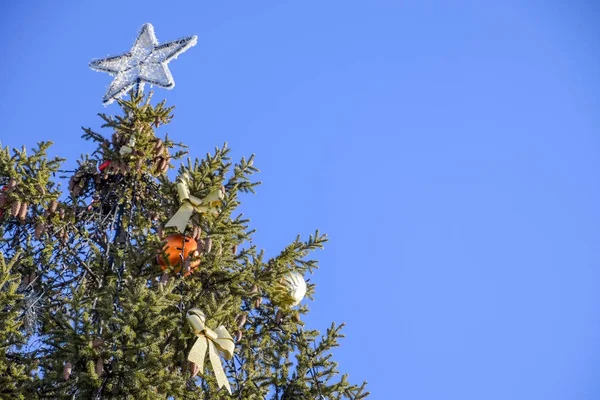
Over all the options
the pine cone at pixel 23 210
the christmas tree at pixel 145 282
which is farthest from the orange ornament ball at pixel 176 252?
the pine cone at pixel 23 210

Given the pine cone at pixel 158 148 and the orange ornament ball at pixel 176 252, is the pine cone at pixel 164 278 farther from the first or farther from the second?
the pine cone at pixel 158 148

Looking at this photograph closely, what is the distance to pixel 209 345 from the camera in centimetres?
557

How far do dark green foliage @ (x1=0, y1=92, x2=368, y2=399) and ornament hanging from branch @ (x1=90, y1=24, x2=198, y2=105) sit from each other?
0.58m

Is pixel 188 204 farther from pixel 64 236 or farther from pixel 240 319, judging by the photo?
pixel 64 236

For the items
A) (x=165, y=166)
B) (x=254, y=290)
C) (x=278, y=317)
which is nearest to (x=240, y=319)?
(x=254, y=290)

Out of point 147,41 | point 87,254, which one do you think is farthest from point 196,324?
point 147,41

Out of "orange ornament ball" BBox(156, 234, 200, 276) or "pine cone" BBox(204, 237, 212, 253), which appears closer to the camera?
"pine cone" BBox(204, 237, 212, 253)

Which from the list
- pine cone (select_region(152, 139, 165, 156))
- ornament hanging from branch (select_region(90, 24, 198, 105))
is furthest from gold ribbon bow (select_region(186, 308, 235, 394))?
ornament hanging from branch (select_region(90, 24, 198, 105))

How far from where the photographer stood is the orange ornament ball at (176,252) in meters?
5.99

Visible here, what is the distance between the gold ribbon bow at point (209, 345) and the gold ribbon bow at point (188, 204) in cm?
87

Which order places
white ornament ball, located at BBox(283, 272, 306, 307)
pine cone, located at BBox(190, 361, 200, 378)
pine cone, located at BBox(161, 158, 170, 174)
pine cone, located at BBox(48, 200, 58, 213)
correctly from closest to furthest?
pine cone, located at BBox(190, 361, 200, 378)
pine cone, located at BBox(48, 200, 58, 213)
white ornament ball, located at BBox(283, 272, 306, 307)
pine cone, located at BBox(161, 158, 170, 174)

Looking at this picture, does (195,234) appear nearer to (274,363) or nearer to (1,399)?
(274,363)

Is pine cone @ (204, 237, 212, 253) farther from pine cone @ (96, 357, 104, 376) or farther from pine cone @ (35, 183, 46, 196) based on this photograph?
pine cone @ (35, 183, 46, 196)

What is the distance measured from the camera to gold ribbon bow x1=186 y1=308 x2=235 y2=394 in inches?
213
